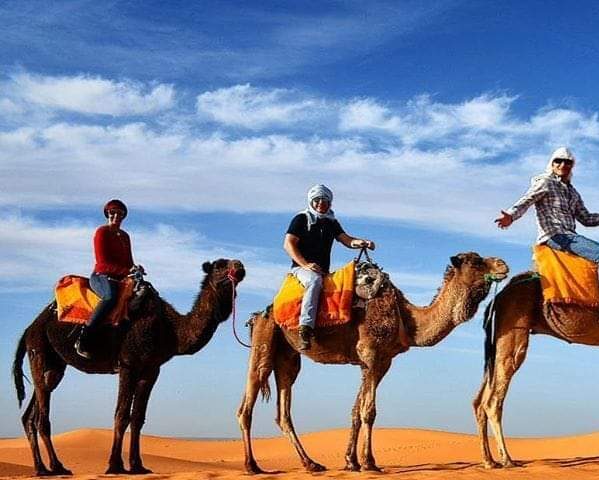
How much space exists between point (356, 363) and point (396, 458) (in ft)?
39.8

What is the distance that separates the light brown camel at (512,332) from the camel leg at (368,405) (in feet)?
4.51

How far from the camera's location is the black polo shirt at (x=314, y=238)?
1202cm

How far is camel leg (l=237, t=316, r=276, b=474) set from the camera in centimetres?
1209

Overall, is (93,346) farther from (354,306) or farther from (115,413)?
(354,306)

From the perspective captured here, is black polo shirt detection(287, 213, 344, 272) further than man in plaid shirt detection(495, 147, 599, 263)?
Yes

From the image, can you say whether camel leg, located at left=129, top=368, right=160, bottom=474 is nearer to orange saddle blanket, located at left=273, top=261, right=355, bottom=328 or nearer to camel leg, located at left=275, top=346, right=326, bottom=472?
camel leg, located at left=275, top=346, right=326, bottom=472

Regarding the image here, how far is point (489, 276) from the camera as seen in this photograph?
1098 centimetres

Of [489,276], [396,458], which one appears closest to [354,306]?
[489,276]

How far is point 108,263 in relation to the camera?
12.9m

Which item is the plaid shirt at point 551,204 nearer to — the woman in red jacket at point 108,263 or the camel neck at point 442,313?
the camel neck at point 442,313

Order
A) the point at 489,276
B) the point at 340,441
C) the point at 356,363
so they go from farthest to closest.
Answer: the point at 340,441 → the point at 356,363 → the point at 489,276

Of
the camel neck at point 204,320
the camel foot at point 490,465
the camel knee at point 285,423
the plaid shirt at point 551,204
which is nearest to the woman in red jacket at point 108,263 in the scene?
the camel neck at point 204,320

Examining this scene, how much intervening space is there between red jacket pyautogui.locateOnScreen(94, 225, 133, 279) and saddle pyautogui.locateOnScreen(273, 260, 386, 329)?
8.35ft

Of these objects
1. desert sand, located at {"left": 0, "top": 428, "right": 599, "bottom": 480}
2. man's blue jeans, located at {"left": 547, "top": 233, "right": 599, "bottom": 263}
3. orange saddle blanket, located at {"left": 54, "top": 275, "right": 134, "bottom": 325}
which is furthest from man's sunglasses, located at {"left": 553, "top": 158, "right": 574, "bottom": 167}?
desert sand, located at {"left": 0, "top": 428, "right": 599, "bottom": 480}
